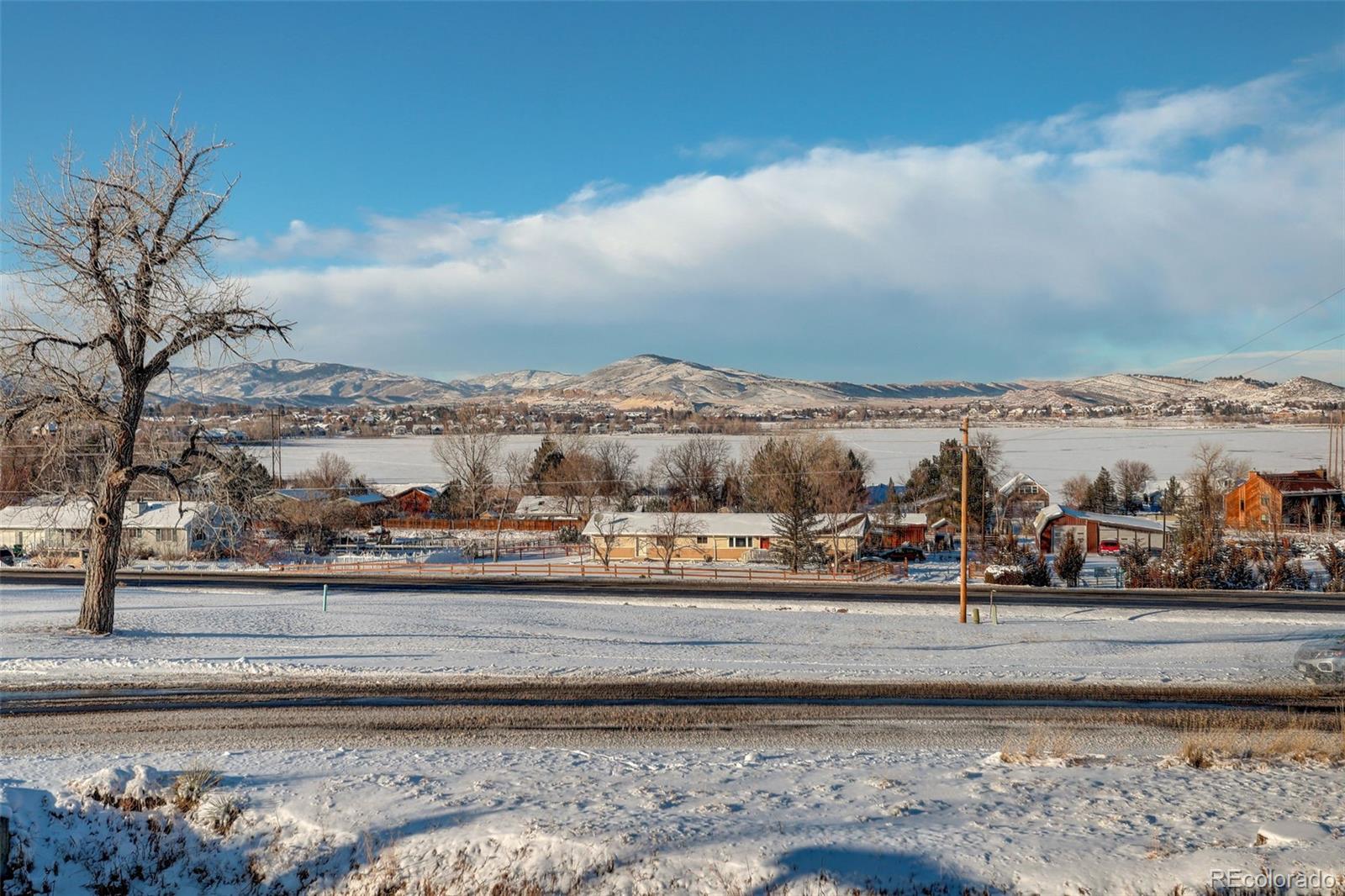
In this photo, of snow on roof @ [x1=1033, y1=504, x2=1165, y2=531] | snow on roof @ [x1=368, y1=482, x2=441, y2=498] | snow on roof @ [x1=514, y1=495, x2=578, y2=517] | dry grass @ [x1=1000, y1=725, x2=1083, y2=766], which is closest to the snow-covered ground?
dry grass @ [x1=1000, y1=725, x2=1083, y2=766]

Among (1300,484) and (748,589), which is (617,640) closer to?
(748,589)

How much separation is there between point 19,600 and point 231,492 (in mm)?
13489

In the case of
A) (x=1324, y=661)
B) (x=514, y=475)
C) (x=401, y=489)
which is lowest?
(x=1324, y=661)

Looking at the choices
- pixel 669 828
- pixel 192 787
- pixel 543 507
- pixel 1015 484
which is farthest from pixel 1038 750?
pixel 1015 484

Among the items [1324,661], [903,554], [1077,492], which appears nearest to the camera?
[1324,661]

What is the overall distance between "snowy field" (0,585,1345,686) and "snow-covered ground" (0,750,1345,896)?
23.6 feet

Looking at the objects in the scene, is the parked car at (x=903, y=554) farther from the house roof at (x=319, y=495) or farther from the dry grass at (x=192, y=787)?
the dry grass at (x=192, y=787)

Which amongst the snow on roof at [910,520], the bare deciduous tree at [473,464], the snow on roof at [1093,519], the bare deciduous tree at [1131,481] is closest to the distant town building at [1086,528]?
the snow on roof at [1093,519]

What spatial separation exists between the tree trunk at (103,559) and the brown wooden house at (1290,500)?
231ft

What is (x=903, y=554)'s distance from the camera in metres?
57.2

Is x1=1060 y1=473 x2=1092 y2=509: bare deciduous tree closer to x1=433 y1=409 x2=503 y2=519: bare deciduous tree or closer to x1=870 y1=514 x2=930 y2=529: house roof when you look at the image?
x1=870 y1=514 x2=930 y2=529: house roof

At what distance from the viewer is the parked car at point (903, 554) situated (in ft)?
186

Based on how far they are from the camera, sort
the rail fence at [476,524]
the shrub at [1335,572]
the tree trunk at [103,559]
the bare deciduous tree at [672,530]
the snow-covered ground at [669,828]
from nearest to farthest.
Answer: the snow-covered ground at [669,828] → the tree trunk at [103,559] → the shrub at [1335,572] → the bare deciduous tree at [672,530] → the rail fence at [476,524]

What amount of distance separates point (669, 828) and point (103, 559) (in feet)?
52.1
